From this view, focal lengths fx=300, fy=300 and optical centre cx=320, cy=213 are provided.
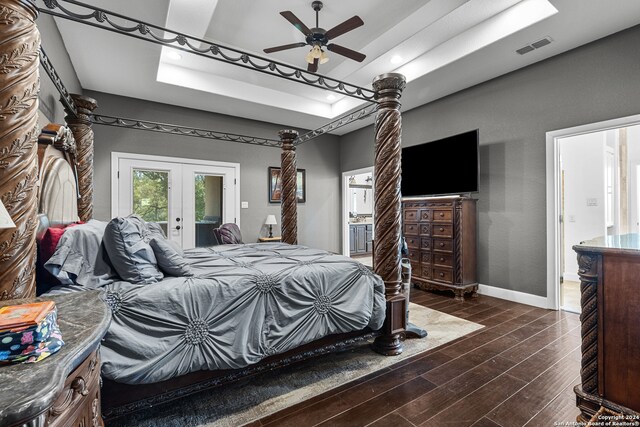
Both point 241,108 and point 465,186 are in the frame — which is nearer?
point 465,186

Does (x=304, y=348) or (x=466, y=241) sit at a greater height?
(x=466, y=241)

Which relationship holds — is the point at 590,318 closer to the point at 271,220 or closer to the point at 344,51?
the point at 344,51

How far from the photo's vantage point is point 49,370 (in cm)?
67

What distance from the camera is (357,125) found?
6.32 metres

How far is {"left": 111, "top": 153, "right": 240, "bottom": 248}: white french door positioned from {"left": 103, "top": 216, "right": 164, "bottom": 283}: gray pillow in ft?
11.1

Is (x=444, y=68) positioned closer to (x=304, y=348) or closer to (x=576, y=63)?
(x=576, y=63)

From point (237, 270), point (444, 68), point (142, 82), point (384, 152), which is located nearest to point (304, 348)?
point (237, 270)

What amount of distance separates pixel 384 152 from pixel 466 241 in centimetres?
242

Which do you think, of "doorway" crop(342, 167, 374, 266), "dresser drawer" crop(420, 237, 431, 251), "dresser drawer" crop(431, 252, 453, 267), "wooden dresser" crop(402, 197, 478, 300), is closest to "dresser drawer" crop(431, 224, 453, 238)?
"wooden dresser" crop(402, 197, 478, 300)

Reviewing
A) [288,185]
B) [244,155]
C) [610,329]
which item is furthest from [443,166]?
[244,155]

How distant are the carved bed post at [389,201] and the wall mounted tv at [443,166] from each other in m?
2.15

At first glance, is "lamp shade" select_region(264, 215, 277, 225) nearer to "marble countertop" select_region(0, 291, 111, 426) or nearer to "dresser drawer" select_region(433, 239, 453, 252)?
"dresser drawer" select_region(433, 239, 453, 252)

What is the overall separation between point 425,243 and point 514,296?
1.28 metres

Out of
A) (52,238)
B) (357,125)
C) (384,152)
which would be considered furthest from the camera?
(357,125)
